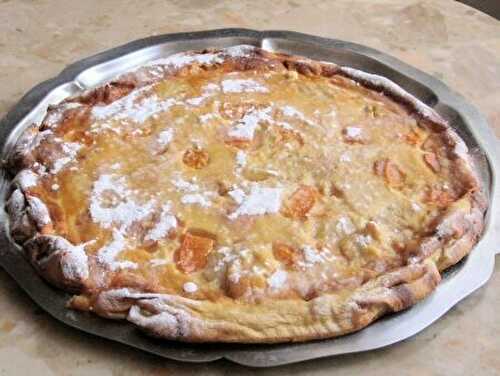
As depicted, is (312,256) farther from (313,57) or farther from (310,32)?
(310,32)

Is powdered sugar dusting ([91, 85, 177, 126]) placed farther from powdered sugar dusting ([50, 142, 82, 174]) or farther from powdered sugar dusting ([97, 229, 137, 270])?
powdered sugar dusting ([97, 229, 137, 270])

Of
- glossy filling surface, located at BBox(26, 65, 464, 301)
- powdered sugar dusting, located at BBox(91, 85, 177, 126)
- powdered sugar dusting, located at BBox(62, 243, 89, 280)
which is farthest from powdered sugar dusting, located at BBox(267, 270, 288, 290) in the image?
powdered sugar dusting, located at BBox(91, 85, 177, 126)

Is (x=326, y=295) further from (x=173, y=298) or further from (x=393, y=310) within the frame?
(x=173, y=298)

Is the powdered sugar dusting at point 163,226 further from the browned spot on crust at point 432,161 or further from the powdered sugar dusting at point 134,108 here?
the browned spot on crust at point 432,161

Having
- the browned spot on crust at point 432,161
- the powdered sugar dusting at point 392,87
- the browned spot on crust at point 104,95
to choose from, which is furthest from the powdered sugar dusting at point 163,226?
the powdered sugar dusting at point 392,87

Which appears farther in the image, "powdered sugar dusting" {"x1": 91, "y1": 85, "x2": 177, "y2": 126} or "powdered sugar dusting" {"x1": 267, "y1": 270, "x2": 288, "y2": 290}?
"powdered sugar dusting" {"x1": 91, "y1": 85, "x2": 177, "y2": 126}

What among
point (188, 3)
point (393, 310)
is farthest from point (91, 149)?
point (188, 3)

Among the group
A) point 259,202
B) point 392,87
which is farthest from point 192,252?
point 392,87
